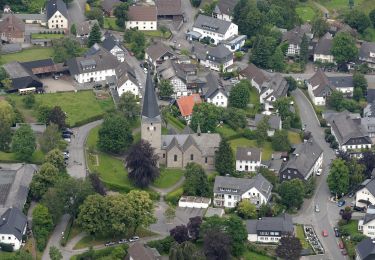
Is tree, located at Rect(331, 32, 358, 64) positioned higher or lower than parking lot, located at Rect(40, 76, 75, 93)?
higher

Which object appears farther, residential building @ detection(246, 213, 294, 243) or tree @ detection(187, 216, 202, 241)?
residential building @ detection(246, 213, 294, 243)

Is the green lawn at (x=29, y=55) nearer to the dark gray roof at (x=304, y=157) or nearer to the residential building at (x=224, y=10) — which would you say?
the residential building at (x=224, y=10)

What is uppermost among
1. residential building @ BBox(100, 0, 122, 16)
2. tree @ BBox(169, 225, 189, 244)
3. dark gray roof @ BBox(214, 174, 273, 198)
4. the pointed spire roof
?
the pointed spire roof

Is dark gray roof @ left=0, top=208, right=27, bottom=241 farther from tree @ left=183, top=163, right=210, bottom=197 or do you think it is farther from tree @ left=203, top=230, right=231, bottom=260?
tree @ left=183, top=163, right=210, bottom=197

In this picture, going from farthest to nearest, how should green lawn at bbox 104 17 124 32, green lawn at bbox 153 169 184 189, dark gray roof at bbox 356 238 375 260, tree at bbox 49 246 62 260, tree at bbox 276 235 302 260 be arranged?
1. green lawn at bbox 104 17 124 32
2. green lawn at bbox 153 169 184 189
3. tree at bbox 276 235 302 260
4. dark gray roof at bbox 356 238 375 260
5. tree at bbox 49 246 62 260

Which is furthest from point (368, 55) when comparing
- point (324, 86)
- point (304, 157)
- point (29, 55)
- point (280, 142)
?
point (29, 55)

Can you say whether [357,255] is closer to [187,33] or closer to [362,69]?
[362,69]

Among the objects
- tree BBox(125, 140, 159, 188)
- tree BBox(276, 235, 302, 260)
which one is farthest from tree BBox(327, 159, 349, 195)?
tree BBox(125, 140, 159, 188)
